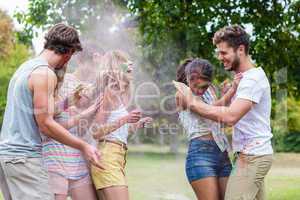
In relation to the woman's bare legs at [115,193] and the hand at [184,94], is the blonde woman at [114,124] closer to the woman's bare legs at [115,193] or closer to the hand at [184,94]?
the woman's bare legs at [115,193]

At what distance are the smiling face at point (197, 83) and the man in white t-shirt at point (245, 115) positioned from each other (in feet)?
1.25

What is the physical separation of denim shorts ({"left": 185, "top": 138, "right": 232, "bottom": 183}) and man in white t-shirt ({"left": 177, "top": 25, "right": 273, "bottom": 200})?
278 millimetres

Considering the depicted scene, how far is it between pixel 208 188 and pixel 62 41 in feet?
4.36

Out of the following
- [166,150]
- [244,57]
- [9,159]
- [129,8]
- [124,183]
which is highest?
[129,8]

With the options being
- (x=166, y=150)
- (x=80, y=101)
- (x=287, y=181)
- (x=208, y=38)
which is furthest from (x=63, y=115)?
(x=166, y=150)

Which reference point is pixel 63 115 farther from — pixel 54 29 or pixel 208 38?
pixel 208 38

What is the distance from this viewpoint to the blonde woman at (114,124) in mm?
3332

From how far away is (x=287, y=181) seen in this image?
39.6 feet

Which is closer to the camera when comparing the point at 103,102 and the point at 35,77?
the point at 35,77

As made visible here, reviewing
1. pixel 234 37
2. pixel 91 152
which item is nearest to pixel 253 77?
pixel 234 37

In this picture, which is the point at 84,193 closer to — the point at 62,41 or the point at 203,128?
the point at 203,128

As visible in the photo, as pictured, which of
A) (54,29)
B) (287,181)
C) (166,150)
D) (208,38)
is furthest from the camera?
(166,150)

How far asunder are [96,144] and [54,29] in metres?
0.79

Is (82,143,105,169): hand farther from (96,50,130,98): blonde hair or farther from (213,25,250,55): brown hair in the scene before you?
(213,25,250,55): brown hair
